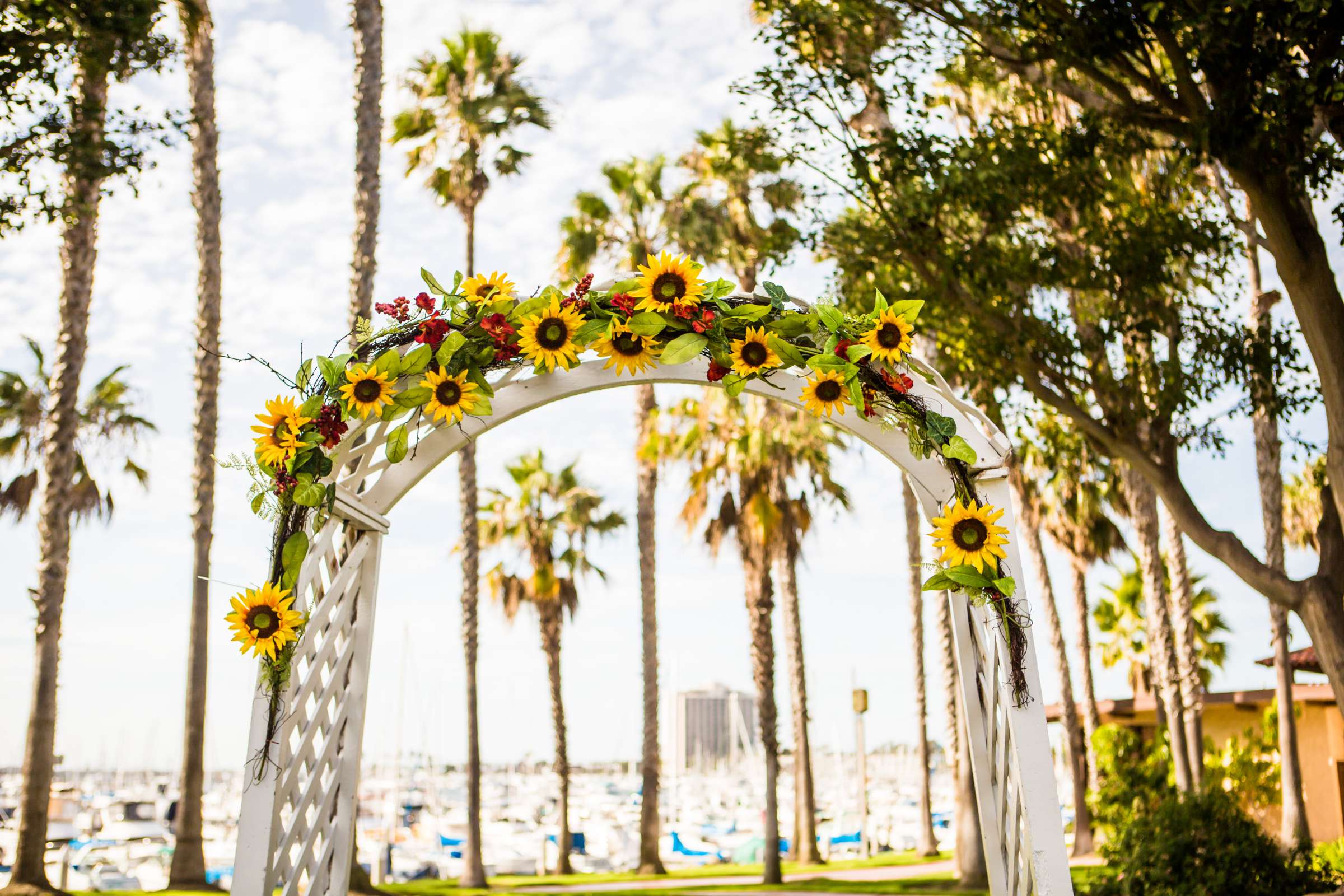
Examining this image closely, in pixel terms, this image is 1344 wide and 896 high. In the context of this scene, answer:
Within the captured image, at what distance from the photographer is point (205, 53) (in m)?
14.5

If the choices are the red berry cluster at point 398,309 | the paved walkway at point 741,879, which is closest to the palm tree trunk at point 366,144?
the paved walkway at point 741,879

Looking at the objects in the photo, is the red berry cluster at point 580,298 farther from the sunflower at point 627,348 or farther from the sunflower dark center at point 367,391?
the sunflower dark center at point 367,391

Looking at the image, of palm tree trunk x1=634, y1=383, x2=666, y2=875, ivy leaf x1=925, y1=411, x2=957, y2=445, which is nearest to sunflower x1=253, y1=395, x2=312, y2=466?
ivy leaf x1=925, y1=411, x2=957, y2=445

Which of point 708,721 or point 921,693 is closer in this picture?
point 921,693

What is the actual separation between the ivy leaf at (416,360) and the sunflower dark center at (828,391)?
1.86 meters

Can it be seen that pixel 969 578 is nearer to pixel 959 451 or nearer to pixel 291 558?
pixel 959 451

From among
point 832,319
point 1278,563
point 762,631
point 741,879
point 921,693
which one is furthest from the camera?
point 921,693

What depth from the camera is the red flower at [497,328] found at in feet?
17.0

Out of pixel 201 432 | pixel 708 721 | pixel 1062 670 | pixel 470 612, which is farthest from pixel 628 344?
pixel 708 721

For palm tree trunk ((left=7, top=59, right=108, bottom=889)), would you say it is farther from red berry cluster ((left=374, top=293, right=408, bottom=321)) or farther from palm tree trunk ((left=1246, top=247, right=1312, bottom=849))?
palm tree trunk ((left=1246, top=247, right=1312, bottom=849))

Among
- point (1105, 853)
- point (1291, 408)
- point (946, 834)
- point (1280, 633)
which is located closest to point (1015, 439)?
point (1291, 408)

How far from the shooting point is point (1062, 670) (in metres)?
20.8

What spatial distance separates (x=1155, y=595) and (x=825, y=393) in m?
14.1

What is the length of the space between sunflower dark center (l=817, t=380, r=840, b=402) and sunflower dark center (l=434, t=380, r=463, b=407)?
169 cm
